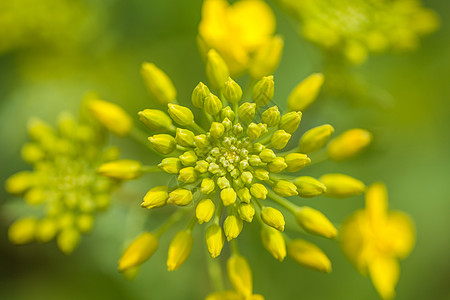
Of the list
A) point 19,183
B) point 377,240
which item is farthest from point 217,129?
point 377,240

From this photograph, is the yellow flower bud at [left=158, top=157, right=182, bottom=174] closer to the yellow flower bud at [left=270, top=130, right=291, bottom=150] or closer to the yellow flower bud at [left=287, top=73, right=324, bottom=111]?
the yellow flower bud at [left=270, top=130, right=291, bottom=150]

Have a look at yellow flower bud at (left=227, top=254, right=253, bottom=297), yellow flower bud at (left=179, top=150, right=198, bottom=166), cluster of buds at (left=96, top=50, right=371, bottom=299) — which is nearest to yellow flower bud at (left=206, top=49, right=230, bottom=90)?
cluster of buds at (left=96, top=50, right=371, bottom=299)

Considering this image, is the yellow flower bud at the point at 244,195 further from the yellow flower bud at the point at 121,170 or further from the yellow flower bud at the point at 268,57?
the yellow flower bud at the point at 268,57

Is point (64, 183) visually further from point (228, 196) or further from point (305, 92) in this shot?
point (305, 92)

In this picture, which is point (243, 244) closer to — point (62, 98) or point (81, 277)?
A: point (81, 277)

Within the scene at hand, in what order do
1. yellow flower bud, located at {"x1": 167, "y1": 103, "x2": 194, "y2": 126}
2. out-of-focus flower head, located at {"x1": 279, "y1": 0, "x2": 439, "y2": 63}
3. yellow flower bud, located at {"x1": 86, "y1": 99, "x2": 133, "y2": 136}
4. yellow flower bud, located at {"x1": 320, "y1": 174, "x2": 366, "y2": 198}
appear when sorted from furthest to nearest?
out-of-focus flower head, located at {"x1": 279, "y1": 0, "x2": 439, "y2": 63}
yellow flower bud, located at {"x1": 86, "y1": 99, "x2": 133, "y2": 136}
yellow flower bud, located at {"x1": 320, "y1": 174, "x2": 366, "y2": 198}
yellow flower bud, located at {"x1": 167, "y1": 103, "x2": 194, "y2": 126}

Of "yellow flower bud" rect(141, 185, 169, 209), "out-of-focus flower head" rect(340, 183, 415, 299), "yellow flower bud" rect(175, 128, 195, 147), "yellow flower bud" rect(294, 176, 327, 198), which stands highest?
"yellow flower bud" rect(175, 128, 195, 147)
